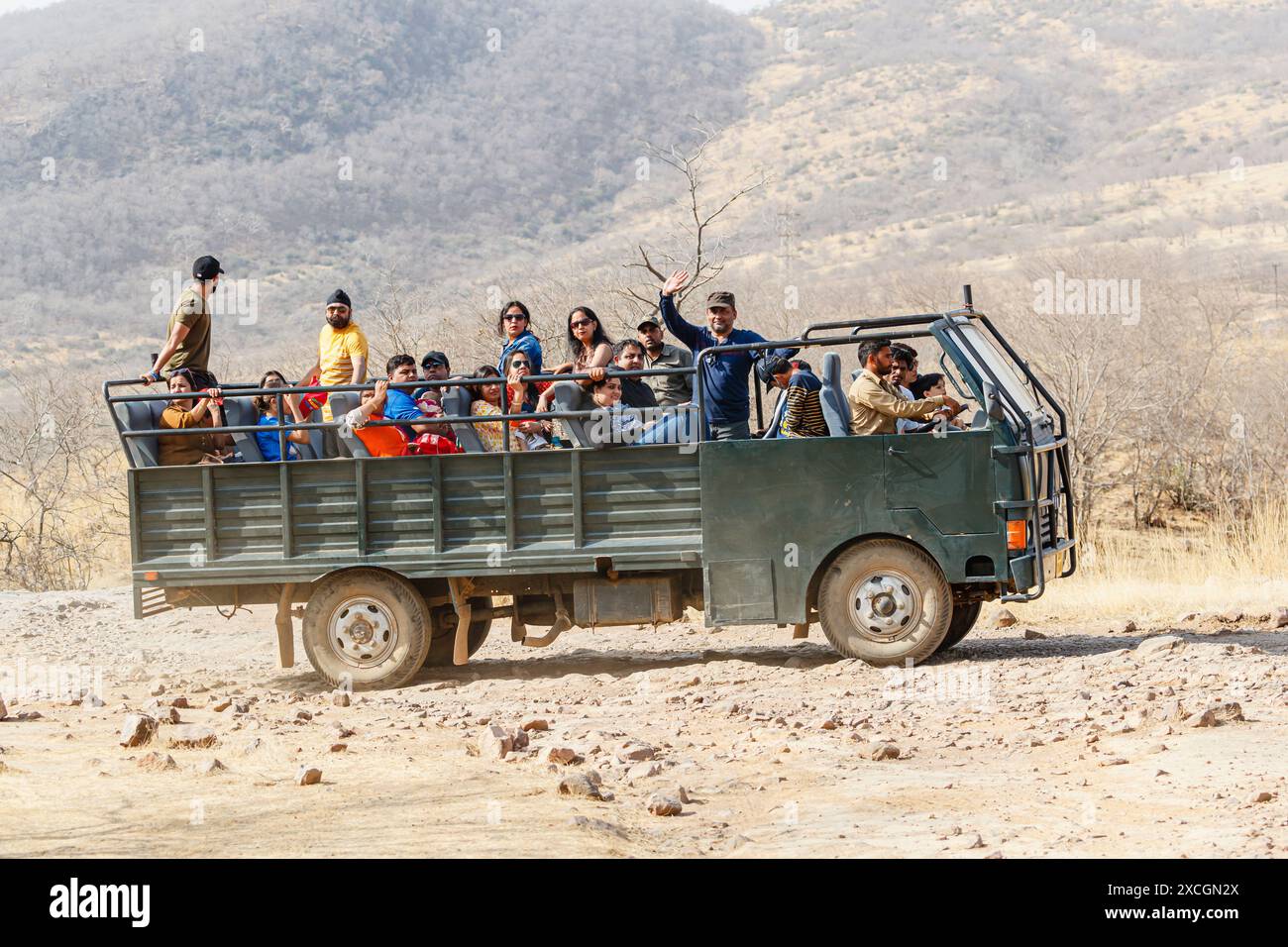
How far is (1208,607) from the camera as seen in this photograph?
11.8 m

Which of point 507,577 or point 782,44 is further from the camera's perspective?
point 782,44

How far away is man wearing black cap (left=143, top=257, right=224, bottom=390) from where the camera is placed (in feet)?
32.6

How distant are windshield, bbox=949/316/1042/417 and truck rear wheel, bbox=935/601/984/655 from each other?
1.34 metres

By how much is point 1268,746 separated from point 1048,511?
2738mm

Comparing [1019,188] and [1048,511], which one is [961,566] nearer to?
[1048,511]

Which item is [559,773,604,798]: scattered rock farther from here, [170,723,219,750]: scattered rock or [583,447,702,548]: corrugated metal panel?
[583,447,702,548]: corrugated metal panel

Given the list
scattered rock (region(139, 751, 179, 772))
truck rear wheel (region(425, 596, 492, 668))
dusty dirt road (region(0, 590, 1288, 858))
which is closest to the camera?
dusty dirt road (region(0, 590, 1288, 858))

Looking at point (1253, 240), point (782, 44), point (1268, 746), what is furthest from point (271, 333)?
point (782, 44)

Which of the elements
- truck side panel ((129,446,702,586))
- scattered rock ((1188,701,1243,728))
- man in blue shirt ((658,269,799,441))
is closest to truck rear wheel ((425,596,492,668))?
truck side panel ((129,446,702,586))

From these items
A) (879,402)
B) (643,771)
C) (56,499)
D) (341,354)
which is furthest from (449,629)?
(56,499)

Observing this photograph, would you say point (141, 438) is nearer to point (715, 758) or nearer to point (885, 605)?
point (715, 758)

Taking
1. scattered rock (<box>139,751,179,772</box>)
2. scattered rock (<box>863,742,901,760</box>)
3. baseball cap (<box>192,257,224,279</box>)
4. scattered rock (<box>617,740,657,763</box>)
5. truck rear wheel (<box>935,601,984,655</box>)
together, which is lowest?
scattered rock (<box>863,742,901,760</box>)

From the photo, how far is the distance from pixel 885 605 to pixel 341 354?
401 centimetres

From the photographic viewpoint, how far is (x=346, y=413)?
9.76m
